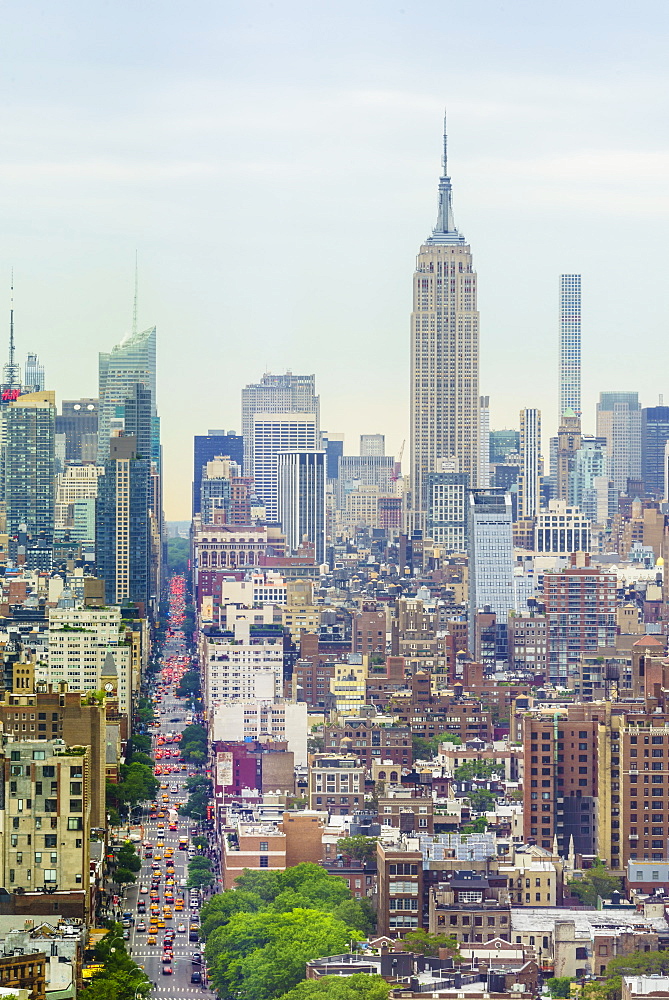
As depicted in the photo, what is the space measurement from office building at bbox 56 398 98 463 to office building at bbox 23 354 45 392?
18.4 feet

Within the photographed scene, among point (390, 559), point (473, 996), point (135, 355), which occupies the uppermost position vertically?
point (135, 355)

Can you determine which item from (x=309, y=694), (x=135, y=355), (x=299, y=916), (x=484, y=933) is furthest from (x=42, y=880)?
(x=135, y=355)

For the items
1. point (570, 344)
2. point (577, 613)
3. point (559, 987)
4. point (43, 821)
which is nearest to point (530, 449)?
point (570, 344)

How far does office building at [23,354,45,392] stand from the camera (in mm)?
68787

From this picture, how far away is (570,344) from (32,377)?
16.8 meters

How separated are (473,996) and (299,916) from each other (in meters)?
→ 4.02

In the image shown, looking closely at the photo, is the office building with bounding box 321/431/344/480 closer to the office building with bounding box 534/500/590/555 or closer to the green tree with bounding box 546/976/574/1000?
the office building with bounding box 534/500/590/555

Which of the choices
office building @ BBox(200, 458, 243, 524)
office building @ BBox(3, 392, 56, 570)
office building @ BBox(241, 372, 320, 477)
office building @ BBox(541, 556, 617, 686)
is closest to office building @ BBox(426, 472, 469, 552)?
office building @ BBox(241, 372, 320, 477)

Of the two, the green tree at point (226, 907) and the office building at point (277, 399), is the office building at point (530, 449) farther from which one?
the green tree at point (226, 907)

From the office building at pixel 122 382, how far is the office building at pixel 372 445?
7176mm

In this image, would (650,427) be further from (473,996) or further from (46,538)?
(473,996)

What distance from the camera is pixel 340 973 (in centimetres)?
2288

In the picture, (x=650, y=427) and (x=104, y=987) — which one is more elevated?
(x=650, y=427)

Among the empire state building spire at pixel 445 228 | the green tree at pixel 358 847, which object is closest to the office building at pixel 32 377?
the empire state building spire at pixel 445 228
